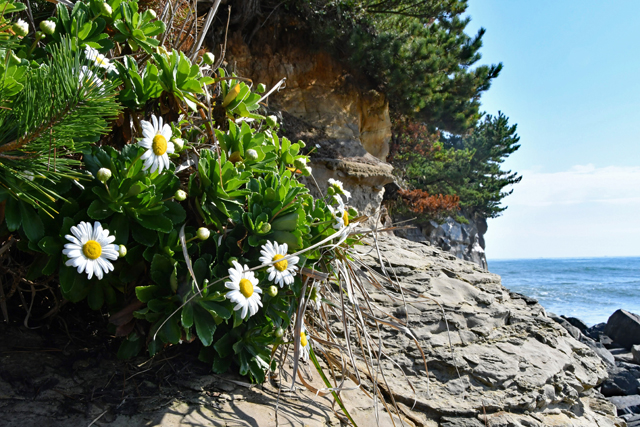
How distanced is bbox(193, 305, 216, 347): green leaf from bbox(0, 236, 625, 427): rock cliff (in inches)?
10.5

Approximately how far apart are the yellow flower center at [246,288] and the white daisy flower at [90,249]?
36 centimetres

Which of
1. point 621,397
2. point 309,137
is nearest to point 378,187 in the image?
point 309,137

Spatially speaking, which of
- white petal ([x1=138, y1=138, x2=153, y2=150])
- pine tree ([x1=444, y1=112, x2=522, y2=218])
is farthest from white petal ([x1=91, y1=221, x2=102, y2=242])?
pine tree ([x1=444, y1=112, x2=522, y2=218])

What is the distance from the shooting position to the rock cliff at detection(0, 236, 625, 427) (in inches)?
51.1

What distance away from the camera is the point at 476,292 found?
2900 mm

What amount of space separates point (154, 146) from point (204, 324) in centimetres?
56

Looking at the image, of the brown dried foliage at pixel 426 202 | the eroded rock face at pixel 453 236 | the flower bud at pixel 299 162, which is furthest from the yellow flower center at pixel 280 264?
the brown dried foliage at pixel 426 202

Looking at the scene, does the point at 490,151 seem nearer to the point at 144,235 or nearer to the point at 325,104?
the point at 325,104

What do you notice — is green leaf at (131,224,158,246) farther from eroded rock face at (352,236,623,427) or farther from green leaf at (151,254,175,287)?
eroded rock face at (352,236,623,427)

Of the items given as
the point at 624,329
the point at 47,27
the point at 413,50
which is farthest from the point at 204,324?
the point at 624,329

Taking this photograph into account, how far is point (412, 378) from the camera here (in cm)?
202

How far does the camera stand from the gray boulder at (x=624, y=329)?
719 centimetres

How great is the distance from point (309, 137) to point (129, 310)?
5.78 meters

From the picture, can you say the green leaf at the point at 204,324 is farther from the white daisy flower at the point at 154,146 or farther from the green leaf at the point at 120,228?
the white daisy flower at the point at 154,146
